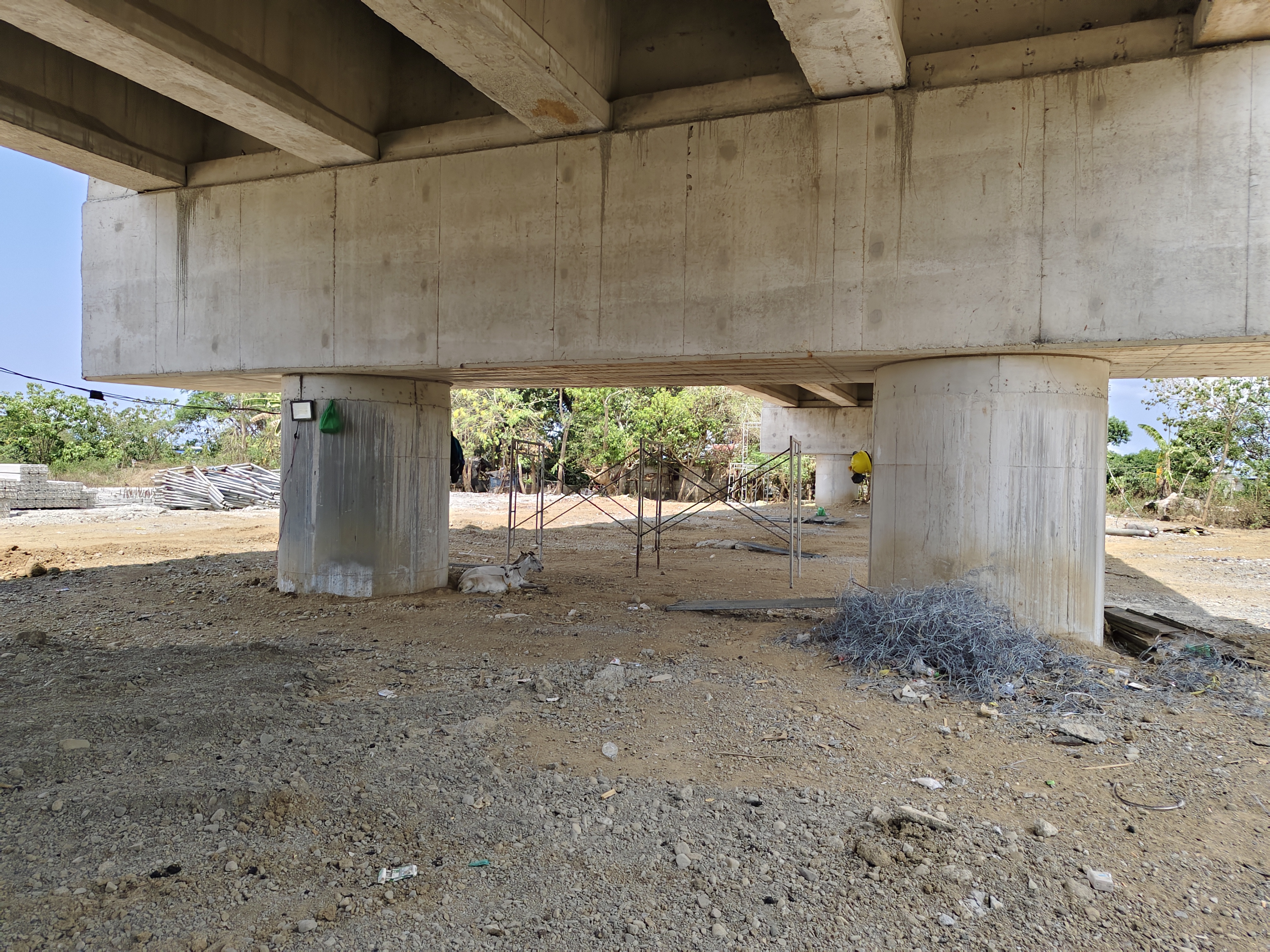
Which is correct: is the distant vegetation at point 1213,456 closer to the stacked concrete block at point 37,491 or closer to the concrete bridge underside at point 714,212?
the concrete bridge underside at point 714,212

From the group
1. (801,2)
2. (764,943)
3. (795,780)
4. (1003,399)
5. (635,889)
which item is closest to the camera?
(764,943)

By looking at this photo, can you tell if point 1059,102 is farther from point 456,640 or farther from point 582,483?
point 582,483

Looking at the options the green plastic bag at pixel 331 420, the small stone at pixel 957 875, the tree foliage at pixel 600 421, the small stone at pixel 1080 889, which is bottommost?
the small stone at pixel 1080 889

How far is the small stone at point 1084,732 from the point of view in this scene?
17.3 feet

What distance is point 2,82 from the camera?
7500 millimetres

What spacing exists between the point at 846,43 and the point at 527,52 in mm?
2516

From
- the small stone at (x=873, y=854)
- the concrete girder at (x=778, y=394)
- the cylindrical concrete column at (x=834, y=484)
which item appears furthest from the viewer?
the cylindrical concrete column at (x=834, y=484)

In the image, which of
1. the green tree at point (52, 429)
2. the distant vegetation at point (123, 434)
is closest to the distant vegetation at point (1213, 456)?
the distant vegetation at point (123, 434)

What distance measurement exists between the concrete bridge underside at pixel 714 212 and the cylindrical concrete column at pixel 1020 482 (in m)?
0.03

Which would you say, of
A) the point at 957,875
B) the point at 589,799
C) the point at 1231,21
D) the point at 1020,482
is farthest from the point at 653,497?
the point at 957,875

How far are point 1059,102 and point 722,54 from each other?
3081mm

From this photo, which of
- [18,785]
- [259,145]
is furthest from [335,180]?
[18,785]

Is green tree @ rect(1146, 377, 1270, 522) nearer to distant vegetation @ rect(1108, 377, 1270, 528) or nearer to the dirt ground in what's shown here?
distant vegetation @ rect(1108, 377, 1270, 528)

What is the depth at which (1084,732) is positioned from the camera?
211 inches
